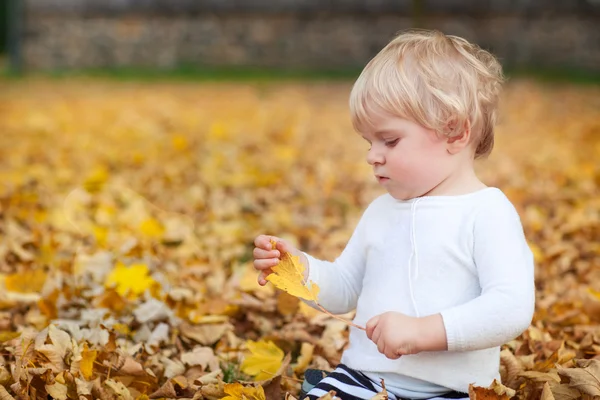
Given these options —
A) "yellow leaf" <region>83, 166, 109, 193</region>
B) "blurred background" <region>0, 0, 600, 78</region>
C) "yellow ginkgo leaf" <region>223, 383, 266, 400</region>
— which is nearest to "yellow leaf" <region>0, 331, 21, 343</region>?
"yellow ginkgo leaf" <region>223, 383, 266, 400</region>

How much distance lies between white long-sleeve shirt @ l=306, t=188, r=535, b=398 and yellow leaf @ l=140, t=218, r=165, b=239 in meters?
1.88

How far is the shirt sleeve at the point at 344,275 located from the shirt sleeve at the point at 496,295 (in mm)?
330

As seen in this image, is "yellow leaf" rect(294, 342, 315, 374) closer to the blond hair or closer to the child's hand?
the child's hand

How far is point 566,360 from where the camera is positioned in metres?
2.22

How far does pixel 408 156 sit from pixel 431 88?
0.16 meters

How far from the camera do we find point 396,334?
5.39ft

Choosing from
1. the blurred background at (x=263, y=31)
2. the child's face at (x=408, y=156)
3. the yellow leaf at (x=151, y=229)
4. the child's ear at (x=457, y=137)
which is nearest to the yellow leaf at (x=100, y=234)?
the yellow leaf at (x=151, y=229)

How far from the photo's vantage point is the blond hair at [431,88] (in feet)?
5.63

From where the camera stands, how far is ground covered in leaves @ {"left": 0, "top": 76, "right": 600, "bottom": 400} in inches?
83.9

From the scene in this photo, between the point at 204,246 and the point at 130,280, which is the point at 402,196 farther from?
the point at 204,246

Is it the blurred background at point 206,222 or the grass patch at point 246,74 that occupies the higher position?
the blurred background at point 206,222

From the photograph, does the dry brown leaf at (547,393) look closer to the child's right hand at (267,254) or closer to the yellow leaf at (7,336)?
the child's right hand at (267,254)

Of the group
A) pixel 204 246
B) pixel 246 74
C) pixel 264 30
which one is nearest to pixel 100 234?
pixel 204 246

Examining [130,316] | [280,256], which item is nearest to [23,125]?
[130,316]
